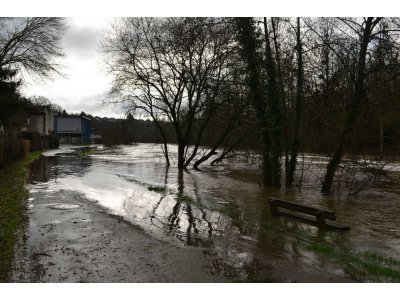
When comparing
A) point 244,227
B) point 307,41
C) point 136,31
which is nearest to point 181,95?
point 136,31

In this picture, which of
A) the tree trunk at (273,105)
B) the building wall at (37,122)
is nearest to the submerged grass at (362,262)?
the tree trunk at (273,105)

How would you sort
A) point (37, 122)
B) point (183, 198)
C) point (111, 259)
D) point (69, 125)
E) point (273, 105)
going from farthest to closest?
point (69, 125)
point (37, 122)
point (273, 105)
point (183, 198)
point (111, 259)

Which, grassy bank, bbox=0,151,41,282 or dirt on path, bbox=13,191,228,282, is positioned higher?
grassy bank, bbox=0,151,41,282

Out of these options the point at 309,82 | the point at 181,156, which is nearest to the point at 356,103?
the point at 309,82

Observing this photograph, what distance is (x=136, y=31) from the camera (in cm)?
2655

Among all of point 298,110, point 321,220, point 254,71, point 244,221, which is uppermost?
point 254,71

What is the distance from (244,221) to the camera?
1008 centimetres

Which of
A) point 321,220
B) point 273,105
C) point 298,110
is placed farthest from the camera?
point 298,110

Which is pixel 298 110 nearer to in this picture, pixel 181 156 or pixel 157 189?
pixel 157 189

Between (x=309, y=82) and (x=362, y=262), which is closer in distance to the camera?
(x=362, y=262)

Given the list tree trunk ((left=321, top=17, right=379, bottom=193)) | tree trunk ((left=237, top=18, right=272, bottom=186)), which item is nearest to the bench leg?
tree trunk ((left=321, top=17, right=379, bottom=193))

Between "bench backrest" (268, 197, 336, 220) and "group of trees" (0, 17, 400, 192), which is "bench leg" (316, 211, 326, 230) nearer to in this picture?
"bench backrest" (268, 197, 336, 220)

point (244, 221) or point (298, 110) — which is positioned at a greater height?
point (298, 110)

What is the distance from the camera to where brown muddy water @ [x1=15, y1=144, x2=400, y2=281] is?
6672mm
